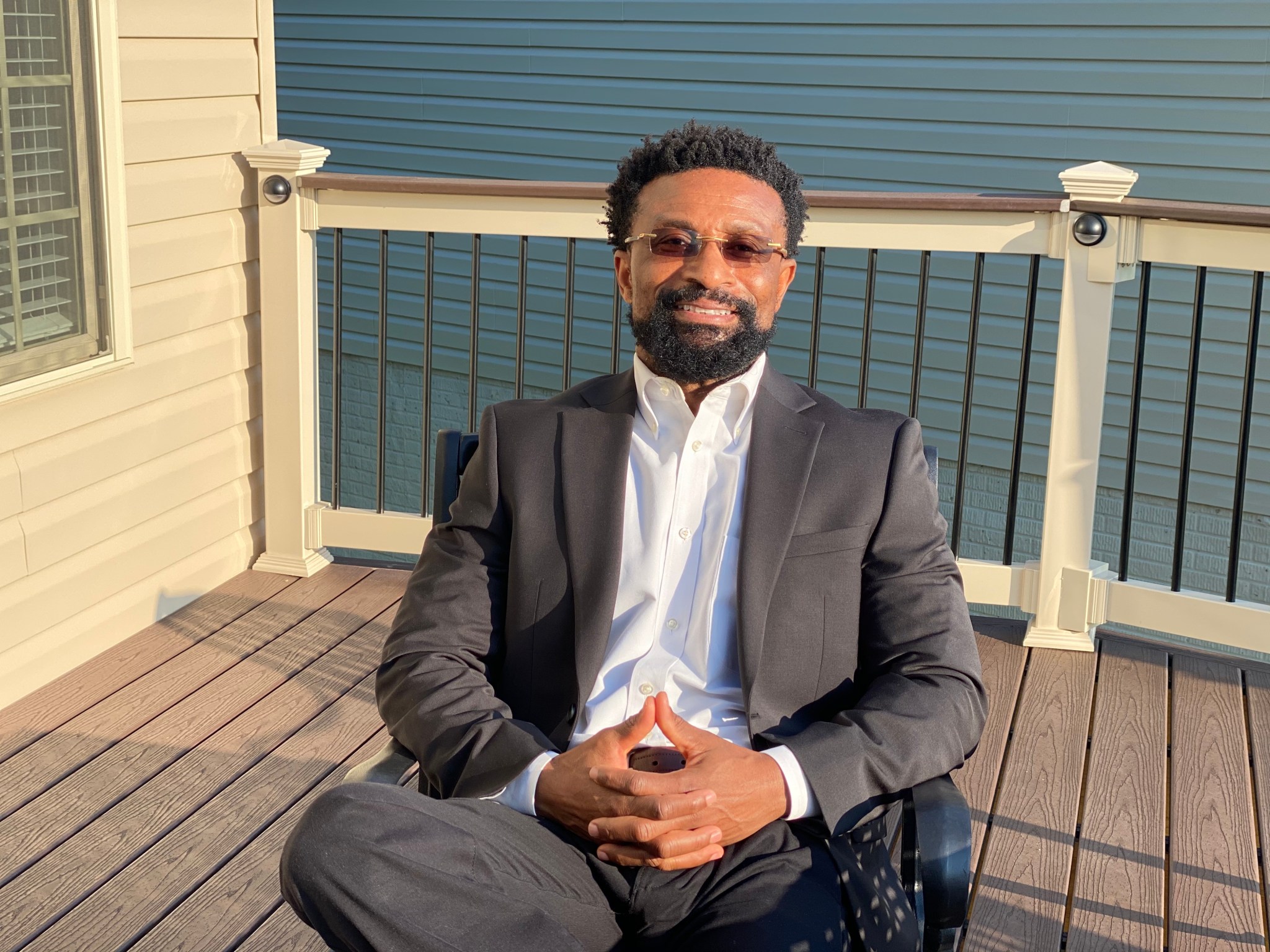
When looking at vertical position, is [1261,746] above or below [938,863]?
below

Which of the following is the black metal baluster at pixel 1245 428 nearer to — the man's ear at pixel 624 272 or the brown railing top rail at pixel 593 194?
the brown railing top rail at pixel 593 194

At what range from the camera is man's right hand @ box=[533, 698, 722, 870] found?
164 centimetres

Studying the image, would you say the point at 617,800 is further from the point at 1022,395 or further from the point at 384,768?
the point at 1022,395

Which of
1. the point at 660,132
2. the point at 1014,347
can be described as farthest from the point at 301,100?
the point at 1014,347

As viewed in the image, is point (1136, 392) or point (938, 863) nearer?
point (938, 863)

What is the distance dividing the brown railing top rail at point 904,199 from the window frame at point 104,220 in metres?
0.62

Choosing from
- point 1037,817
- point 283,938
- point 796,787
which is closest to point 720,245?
point 796,787

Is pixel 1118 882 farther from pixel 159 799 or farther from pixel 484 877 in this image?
pixel 159 799

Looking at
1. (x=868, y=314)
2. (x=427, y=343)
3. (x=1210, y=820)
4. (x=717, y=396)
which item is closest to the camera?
(x=717, y=396)

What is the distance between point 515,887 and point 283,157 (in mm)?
2778

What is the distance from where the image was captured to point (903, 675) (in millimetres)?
1888

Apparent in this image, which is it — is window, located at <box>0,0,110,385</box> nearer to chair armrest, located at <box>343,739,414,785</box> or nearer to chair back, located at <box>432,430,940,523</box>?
chair back, located at <box>432,430,940,523</box>

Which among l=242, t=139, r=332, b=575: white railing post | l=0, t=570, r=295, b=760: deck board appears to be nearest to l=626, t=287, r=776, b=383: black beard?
l=0, t=570, r=295, b=760: deck board

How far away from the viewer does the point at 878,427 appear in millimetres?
1983
